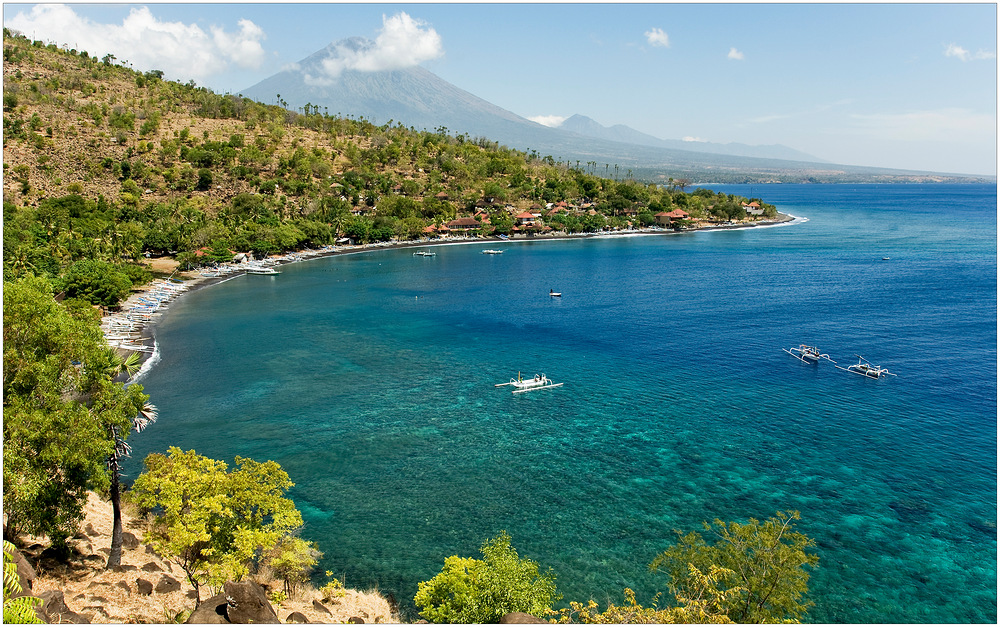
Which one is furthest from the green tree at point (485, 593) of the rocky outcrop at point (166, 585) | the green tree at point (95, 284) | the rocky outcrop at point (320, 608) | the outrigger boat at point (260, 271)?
the outrigger boat at point (260, 271)

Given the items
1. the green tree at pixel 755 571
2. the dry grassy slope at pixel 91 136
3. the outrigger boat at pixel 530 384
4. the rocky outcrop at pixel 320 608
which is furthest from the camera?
the dry grassy slope at pixel 91 136

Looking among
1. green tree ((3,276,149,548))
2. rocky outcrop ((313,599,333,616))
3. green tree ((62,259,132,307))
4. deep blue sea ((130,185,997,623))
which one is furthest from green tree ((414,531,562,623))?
green tree ((62,259,132,307))

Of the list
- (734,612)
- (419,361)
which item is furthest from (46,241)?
(734,612)

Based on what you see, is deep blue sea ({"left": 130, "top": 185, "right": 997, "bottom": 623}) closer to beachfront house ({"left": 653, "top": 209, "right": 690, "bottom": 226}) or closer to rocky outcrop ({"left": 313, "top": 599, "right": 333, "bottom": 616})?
rocky outcrop ({"left": 313, "top": 599, "right": 333, "bottom": 616})

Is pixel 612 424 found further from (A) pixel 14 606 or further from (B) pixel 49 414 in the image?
(A) pixel 14 606

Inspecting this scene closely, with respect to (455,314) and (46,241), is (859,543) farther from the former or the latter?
(46,241)

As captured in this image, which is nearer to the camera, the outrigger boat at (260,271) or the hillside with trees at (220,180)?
the outrigger boat at (260,271)

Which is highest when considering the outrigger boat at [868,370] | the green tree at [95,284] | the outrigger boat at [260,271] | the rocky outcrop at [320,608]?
the green tree at [95,284]

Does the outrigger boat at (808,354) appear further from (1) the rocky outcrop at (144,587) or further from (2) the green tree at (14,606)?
(2) the green tree at (14,606)
